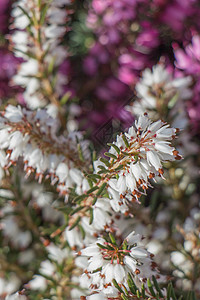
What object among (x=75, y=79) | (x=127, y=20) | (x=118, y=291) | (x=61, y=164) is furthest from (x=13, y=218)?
(x=127, y=20)

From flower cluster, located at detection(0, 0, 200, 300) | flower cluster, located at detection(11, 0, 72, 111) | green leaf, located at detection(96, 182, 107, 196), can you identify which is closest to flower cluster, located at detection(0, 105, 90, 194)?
flower cluster, located at detection(0, 0, 200, 300)

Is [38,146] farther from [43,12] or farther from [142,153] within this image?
[43,12]

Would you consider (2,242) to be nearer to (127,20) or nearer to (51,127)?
(51,127)

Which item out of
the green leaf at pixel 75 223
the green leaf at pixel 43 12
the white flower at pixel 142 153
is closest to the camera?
the white flower at pixel 142 153

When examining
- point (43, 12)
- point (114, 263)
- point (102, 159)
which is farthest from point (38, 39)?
point (114, 263)

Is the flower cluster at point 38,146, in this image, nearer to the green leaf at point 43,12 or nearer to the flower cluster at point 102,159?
the flower cluster at point 102,159

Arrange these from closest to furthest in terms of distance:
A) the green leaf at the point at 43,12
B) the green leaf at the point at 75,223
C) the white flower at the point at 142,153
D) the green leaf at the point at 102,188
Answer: the white flower at the point at 142,153
the green leaf at the point at 102,188
the green leaf at the point at 75,223
the green leaf at the point at 43,12

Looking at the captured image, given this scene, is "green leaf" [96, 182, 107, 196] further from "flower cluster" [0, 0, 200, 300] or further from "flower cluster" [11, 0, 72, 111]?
"flower cluster" [11, 0, 72, 111]

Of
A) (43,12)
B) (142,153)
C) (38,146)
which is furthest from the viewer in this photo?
(43,12)

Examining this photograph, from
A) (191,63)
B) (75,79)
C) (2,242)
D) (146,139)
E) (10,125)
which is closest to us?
(146,139)

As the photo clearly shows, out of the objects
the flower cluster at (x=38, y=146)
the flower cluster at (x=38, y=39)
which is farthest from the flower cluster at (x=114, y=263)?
the flower cluster at (x=38, y=39)

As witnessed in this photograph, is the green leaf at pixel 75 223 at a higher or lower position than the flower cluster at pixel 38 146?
lower
